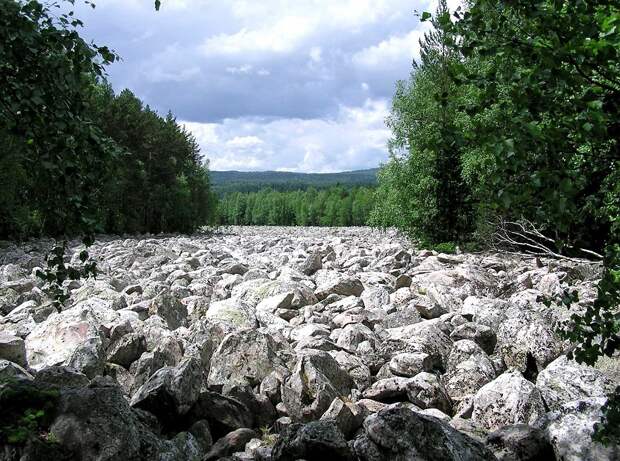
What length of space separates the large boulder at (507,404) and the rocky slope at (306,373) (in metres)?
0.02

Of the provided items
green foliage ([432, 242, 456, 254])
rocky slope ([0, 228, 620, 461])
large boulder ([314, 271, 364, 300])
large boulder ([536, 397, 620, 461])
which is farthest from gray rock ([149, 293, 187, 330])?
green foliage ([432, 242, 456, 254])

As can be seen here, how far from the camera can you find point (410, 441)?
429 centimetres

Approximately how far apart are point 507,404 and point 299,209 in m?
118

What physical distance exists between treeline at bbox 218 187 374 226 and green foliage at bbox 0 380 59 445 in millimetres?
100835

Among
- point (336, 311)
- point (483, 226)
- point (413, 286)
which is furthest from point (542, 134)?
point (483, 226)

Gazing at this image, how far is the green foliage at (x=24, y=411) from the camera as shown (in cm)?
401

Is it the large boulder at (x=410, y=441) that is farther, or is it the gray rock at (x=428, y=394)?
the gray rock at (x=428, y=394)

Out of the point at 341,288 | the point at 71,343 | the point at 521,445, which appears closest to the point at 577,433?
the point at 521,445

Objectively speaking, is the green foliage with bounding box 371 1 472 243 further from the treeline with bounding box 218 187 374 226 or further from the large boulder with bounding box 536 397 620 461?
the treeline with bounding box 218 187 374 226

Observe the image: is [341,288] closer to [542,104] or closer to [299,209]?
[542,104]

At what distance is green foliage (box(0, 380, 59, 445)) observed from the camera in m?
4.01

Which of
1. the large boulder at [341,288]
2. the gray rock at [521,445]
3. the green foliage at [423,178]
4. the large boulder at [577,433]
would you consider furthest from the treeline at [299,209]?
the gray rock at [521,445]

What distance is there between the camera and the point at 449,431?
4512mm

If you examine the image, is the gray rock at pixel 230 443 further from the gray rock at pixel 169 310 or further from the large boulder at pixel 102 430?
the gray rock at pixel 169 310
